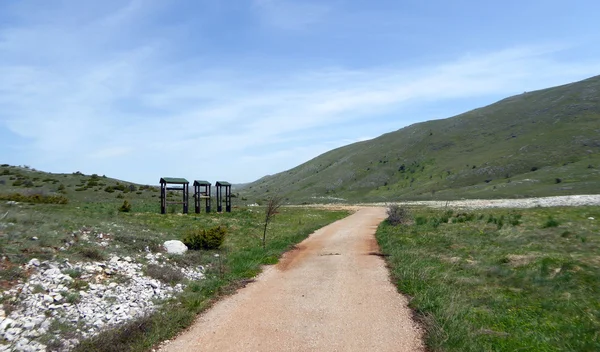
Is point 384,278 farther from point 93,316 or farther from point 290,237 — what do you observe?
point 290,237

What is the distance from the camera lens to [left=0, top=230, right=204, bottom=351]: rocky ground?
7174 mm

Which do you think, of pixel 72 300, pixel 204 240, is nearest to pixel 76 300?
pixel 72 300

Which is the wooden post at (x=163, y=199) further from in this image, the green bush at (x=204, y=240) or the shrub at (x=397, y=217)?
the shrub at (x=397, y=217)

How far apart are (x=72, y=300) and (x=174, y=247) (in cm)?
746

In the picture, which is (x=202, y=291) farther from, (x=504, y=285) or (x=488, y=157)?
(x=488, y=157)

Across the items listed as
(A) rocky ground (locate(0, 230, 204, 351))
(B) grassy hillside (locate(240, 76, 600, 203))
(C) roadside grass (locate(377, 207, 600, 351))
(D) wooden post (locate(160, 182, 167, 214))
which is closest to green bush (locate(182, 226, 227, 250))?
(A) rocky ground (locate(0, 230, 204, 351))

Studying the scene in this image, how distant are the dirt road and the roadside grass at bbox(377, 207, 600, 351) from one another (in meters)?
0.67

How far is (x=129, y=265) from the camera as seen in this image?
12.3 metres

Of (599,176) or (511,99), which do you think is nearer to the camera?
(599,176)

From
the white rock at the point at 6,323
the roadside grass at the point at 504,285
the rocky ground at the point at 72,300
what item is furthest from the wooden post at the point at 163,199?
the white rock at the point at 6,323

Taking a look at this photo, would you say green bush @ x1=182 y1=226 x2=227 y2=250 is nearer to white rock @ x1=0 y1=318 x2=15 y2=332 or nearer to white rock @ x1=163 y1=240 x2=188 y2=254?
white rock @ x1=163 y1=240 x2=188 y2=254

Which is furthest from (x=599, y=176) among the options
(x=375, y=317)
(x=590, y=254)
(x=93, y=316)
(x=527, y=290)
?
(x=93, y=316)

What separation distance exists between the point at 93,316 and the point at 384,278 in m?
8.59

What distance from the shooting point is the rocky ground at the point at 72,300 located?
717cm
